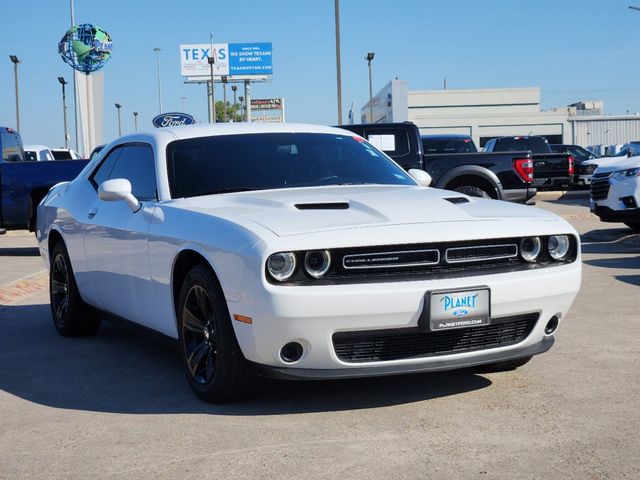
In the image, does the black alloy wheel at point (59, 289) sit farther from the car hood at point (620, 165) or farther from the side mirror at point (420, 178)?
the car hood at point (620, 165)

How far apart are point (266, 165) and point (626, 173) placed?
8.93m

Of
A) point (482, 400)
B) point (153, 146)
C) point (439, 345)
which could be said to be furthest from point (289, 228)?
point (153, 146)

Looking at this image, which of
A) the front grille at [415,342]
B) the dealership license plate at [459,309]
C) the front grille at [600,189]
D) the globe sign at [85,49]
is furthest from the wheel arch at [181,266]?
the globe sign at [85,49]

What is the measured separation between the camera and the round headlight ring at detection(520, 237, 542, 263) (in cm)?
505

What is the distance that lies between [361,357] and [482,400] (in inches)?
30.6

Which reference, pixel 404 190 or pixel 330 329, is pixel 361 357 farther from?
pixel 404 190

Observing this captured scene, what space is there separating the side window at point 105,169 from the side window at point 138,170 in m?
0.06

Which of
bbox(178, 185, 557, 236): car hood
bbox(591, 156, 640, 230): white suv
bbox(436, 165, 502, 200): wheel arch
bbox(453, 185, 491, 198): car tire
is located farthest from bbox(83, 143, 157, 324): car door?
bbox(591, 156, 640, 230): white suv

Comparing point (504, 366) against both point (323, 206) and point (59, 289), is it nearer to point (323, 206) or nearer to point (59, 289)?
point (323, 206)

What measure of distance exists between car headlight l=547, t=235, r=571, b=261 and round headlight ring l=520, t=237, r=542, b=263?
0.10m

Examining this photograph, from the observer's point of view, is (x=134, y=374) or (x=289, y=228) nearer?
(x=289, y=228)

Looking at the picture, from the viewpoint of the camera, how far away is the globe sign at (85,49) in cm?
4806

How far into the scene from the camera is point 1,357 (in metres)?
6.74

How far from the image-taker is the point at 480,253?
4871 millimetres
